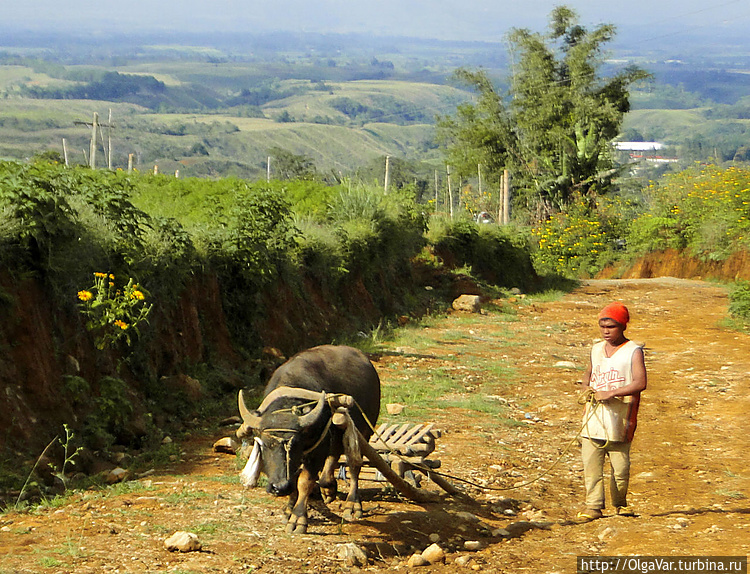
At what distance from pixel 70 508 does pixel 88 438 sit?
163cm

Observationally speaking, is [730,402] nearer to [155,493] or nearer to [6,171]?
[155,493]

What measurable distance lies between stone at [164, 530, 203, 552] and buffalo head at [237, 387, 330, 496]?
2.02 feet

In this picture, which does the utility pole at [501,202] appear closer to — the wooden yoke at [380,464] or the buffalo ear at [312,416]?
the wooden yoke at [380,464]

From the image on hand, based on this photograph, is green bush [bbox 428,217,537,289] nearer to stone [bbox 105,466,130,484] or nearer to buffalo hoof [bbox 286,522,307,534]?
stone [bbox 105,466,130,484]

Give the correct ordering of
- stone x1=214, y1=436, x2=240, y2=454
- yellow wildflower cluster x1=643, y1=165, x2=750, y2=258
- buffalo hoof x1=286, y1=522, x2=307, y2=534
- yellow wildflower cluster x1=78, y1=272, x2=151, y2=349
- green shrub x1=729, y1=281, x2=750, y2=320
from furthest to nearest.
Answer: yellow wildflower cluster x1=643, y1=165, x2=750, y2=258
green shrub x1=729, y1=281, x2=750, y2=320
yellow wildflower cluster x1=78, y1=272, x2=151, y2=349
stone x1=214, y1=436, x2=240, y2=454
buffalo hoof x1=286, y1=522, x2=307, y2=534

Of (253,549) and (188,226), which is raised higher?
(188,226)

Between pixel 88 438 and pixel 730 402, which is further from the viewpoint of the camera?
pixel 730 402

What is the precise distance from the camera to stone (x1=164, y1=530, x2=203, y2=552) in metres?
5.69

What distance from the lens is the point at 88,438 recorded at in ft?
27.1

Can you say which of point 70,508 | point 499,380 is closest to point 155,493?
point 70,508

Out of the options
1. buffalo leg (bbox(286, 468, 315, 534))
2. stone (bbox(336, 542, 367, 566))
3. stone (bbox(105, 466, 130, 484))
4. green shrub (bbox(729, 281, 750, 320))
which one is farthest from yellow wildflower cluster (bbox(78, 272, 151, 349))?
green shrub (bbox(729, 281, 750, 320))

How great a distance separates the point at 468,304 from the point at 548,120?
26.8 metres

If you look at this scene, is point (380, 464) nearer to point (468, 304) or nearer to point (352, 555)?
point (352, 555)

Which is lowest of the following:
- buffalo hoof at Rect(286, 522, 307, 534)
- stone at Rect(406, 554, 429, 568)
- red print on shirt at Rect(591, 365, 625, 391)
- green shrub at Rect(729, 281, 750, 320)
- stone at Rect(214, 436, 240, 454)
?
green shrub at Rect(729, 281, 750, 320)
